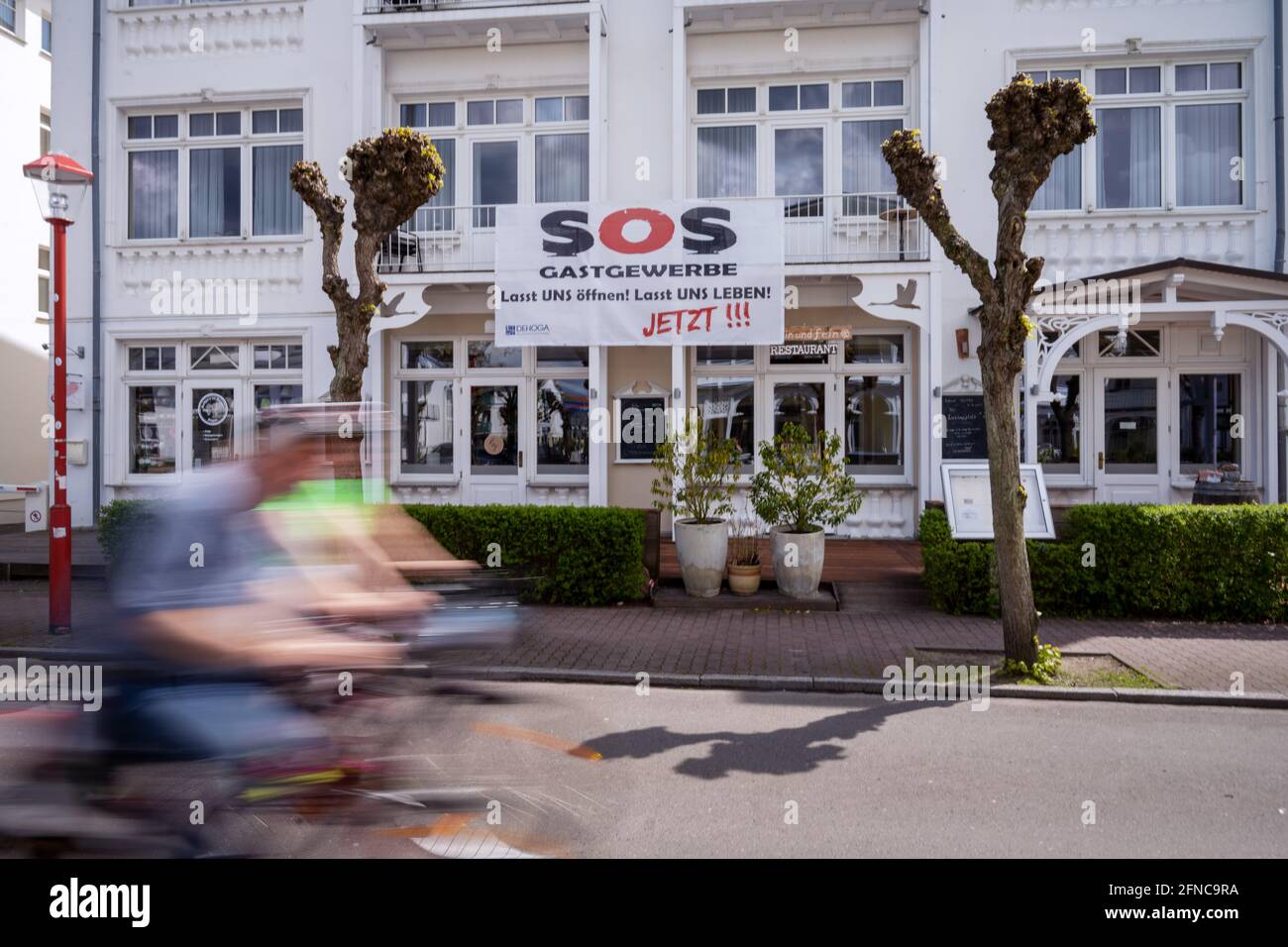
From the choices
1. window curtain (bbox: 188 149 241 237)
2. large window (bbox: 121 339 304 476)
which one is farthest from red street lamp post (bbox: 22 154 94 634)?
window curtain (bbox: 188 149 241 237)

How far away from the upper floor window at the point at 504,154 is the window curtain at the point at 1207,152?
9505 millimetres

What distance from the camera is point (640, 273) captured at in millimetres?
13883

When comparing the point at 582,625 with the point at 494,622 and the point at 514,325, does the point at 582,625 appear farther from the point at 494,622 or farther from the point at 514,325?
the point at 514,325

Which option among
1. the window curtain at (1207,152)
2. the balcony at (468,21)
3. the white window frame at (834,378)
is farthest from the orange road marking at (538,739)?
the window curtain at (1207,152)

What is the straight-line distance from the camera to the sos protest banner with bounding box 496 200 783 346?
45.0 ft

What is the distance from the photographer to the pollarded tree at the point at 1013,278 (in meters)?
7.44

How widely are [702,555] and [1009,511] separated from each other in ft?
12.5

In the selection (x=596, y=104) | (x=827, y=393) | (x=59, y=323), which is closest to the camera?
(x=59, y=323)

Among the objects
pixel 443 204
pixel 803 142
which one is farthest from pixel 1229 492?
pixel 443 204

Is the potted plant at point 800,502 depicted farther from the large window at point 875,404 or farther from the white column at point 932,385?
the large window at point 875,404

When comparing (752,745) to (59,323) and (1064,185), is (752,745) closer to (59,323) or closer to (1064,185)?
(59,323)

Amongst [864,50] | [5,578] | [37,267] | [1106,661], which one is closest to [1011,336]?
[1106,661]

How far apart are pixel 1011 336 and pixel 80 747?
6.94 metres

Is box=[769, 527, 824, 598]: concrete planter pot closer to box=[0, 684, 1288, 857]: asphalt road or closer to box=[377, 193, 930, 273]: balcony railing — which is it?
box=[0, 684, 1288, 857]: asphalt road
